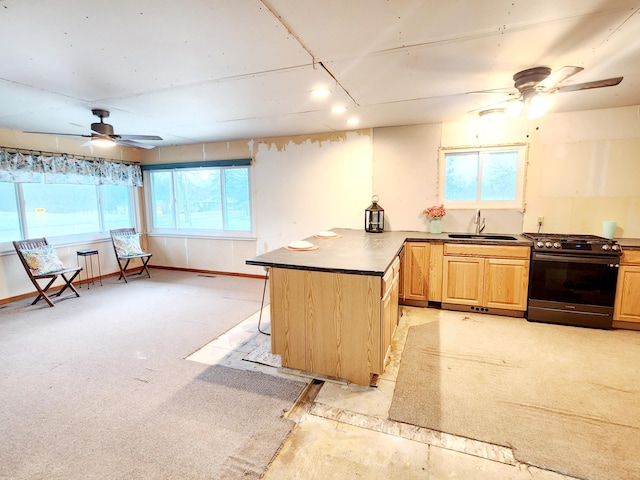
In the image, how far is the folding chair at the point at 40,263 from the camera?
403 cm

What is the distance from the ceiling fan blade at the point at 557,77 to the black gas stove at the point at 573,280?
159 cm

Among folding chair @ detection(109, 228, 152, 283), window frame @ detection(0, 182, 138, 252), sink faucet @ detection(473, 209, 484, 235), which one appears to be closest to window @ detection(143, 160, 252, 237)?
window frame @ detection(0, 182, 138, 252)

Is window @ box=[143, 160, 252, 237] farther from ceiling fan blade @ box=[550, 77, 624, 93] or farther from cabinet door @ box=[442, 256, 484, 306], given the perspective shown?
ceiling fan blade @ box=[550, 77, 624, 93]

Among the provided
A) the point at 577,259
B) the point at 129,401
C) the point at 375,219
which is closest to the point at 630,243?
the point at 577,259

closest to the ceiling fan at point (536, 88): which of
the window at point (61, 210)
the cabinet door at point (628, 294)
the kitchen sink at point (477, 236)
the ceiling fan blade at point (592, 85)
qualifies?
the ceiling fan blade at point (592, 85)

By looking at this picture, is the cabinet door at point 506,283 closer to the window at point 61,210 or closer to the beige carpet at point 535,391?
the beige carpet at point 535,391

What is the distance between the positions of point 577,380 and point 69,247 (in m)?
6.39

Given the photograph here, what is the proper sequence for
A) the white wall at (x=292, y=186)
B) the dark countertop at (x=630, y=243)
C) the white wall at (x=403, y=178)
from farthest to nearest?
the white wall at (x=292, y=186)
the white wall at (x=403, y=178)
the dark countertop at (x=630, y=243)

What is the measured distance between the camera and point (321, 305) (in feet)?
7.59

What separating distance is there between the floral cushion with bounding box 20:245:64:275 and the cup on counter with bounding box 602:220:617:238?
6.77 metres

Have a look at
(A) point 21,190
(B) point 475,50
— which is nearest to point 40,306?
(A) point 21,190

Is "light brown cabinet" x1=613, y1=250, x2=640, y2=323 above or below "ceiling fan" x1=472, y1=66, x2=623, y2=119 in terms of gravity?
below

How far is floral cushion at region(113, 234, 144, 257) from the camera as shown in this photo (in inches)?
205

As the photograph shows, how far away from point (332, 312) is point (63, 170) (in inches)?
189
